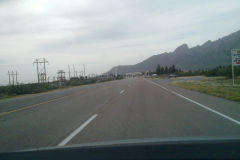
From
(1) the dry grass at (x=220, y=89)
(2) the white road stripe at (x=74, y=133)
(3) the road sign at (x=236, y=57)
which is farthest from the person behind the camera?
(3) the road sign at (x=236, y=57)

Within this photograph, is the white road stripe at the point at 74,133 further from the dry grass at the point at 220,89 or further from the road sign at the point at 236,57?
the road sign at the point at 236,57

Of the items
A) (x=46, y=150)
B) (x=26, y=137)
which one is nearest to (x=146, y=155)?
(x=46, y=150)

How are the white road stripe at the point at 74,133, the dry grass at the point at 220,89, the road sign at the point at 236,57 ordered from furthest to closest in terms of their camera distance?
the road sign at the point at 236,57 < the dry grass at the point at 220,89 < the white road stripe at the point at 74,133

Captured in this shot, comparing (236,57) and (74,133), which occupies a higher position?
(236,57)

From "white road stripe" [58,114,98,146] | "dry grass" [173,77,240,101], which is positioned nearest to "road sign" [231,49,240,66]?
"dry grass" [173,77,240,101]

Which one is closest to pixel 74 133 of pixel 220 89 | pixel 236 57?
pixel 220 89

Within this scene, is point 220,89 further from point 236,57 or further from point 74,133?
point 74,133

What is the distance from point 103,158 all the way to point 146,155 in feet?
2.16

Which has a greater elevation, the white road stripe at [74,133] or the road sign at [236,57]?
the road sign at [236,57]

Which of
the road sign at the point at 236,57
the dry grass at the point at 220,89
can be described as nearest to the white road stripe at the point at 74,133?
the dry grass at the point at 220,89

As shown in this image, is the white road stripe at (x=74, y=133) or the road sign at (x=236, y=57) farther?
the road sign at (x=236, y=57)

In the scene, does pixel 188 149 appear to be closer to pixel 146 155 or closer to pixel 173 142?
pixel 173 142

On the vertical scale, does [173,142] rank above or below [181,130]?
above

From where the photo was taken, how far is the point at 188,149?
3.33 m
